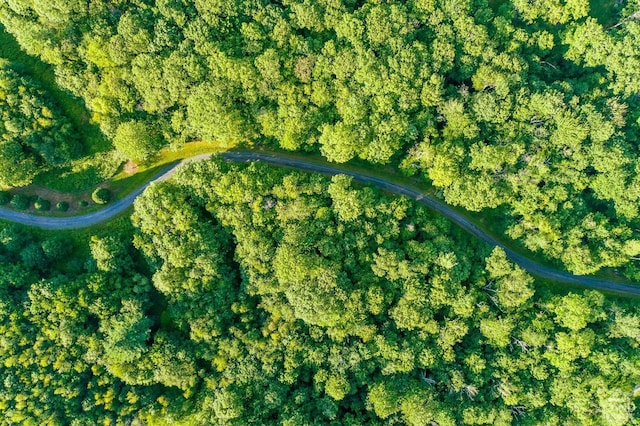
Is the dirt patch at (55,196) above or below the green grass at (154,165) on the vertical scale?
below

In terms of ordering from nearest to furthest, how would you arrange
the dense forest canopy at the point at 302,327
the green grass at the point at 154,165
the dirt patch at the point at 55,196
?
the dense forest canopy at the point at 302,327 → the dirt patch at the point at 55,196 → the green grass at the point at 154,165

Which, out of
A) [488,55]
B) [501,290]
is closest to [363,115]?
[488,55]

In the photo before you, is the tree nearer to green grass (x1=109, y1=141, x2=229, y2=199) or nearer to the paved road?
green grass (x1=109, y1=141, x2=229, y2=199)

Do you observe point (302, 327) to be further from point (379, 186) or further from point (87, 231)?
point (87, 231)

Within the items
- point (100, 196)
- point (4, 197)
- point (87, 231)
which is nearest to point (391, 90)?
point (100, 196)

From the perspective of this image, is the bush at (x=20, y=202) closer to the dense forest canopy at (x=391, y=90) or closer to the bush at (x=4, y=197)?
the bush at (x=4, y=197)

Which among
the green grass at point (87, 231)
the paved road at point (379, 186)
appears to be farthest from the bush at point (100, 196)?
the green grass at point (87, 231)

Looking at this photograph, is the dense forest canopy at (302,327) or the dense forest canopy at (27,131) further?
the dense forest canopy at (27,131)
